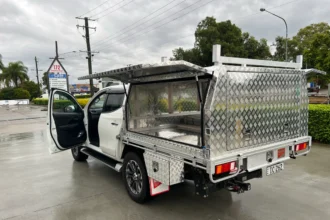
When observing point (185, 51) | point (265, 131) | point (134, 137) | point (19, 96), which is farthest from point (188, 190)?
point (19, 96)

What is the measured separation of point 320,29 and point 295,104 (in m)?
48.7

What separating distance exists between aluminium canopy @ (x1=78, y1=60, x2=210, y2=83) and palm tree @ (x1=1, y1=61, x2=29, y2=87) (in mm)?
55955

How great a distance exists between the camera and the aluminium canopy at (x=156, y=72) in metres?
2.64

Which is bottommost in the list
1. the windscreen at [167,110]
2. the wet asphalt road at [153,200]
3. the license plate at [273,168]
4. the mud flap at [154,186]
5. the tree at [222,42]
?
the wet asphalt road at [153,200]

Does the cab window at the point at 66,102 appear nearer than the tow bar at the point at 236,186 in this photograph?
No

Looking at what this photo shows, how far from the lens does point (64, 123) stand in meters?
5.08

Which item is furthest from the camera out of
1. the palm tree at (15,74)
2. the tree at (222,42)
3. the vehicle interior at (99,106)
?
the palm tree at (15,74)

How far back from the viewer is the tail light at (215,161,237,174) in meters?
2.66

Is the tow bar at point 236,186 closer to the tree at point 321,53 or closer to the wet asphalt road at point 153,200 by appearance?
the wet asphalt road at point 153,200

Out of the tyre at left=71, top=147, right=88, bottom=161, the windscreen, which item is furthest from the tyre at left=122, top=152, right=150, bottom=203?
the tyre at left=71, top=147, right=88, bottom=161

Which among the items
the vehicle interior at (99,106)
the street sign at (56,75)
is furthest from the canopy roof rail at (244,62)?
the street sign at (56,75)

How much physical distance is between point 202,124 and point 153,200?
1711 mm

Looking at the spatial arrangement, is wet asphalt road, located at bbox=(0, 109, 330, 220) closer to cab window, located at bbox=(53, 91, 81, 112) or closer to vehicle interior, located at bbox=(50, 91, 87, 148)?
vehicle interior, located at bbox=(50, 91, 87, 148)

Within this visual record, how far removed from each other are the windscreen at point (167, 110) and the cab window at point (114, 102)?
0.31 m
